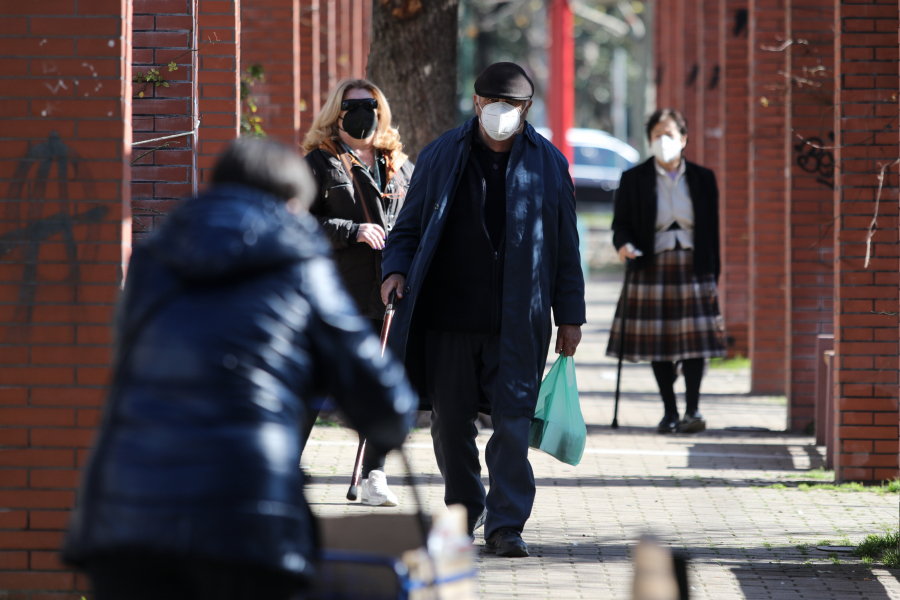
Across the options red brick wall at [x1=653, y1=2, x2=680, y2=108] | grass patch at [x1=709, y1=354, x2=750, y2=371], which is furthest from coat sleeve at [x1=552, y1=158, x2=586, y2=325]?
red brick wall at [x1=653, y1=2, x2=680, y2=108]

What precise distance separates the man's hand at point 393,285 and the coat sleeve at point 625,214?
3.35 meters

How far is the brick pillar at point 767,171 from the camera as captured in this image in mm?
9875

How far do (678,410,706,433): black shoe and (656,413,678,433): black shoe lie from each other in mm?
36

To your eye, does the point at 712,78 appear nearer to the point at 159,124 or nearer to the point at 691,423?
the point at 691,423

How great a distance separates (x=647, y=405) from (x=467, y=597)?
7642 millimetres

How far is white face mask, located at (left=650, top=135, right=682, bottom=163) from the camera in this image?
325 inches

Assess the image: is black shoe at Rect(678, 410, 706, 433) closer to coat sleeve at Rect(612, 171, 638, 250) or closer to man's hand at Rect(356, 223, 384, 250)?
coat sleeve at Rect(612, 171, 638, 250)

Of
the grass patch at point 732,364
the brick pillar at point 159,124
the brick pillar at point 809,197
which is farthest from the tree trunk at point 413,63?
the grass patch at point 732,364

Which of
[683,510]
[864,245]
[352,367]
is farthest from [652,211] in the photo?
[352,367]

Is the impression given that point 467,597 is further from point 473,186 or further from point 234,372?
point 473,186

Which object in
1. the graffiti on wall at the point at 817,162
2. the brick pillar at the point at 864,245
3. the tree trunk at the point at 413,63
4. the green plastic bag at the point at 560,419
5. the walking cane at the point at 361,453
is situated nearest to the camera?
the green plastic bag at the point at 560,419

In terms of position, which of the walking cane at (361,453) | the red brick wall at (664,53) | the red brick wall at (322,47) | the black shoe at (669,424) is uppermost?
the red brick wall at (664,53)

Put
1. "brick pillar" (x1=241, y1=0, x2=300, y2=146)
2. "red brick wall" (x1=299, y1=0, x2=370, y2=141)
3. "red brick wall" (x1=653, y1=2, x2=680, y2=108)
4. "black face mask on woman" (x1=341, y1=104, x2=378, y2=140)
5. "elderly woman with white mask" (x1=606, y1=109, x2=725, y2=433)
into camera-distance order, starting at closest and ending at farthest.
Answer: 1. "black face mask on woman" (x1=341, y1=104, x2=378, y2=140)
2. "elderly woman with white mask" (x1=606, y1=109, x2=725, y2=433)
3. "brick pillar" (x1=241, y1=0, x2=300, y2=146)
4. "red brick wall" (x1=299, y1=0, x2=370, y2=141)
5. "red brick wall" (x1=653, y1=2, x2=680, y2=108)

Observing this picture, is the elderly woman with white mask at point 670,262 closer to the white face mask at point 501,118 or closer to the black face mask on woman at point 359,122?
the black face mask on woman at point 359,122
